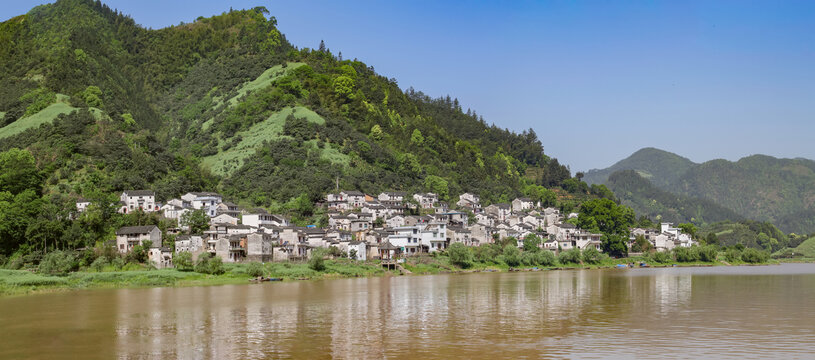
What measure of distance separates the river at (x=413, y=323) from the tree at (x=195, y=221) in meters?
25.9

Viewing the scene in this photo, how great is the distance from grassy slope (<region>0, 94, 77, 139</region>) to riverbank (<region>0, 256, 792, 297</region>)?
58.4 meters

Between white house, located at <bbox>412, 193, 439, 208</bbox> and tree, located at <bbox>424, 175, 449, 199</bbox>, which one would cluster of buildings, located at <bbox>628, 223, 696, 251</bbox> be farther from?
tree, located at <bbox>424, 175, 449, 199</bbox>

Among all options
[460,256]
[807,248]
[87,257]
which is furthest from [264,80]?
[807,248]

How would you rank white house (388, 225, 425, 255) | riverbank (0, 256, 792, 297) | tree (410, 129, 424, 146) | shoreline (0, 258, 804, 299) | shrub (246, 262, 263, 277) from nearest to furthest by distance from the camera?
1. shoreline (0, 258, 804, 299)
2. riverbank (0, 256, 792, 297)
3. shrub (246, 262, 263, 277)
4. white house (388, 225, 425, 255)
5. tree (410, 129, 424, 146)

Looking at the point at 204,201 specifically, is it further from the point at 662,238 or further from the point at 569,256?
the point at 662,238

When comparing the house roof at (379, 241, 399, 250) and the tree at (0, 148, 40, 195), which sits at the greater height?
the tree at (0, 148, 40, 195)

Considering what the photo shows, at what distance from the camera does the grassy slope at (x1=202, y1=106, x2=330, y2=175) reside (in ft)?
442

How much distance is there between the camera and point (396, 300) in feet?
169

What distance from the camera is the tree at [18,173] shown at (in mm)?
86125

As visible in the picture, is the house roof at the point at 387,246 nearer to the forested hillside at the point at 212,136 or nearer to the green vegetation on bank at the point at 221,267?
the green vegetation on bank at the point at 221,267

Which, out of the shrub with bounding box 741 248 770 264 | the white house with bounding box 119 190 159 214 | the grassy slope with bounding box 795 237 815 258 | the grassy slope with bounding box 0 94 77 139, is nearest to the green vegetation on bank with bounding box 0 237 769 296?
the white house with bounding box 119 190 159 214

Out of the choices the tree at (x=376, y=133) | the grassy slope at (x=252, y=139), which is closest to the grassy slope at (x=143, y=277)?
the grassy slope at (x=252, y=139)

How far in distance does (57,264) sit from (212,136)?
287 feet

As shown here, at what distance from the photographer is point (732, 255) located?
416 feet
